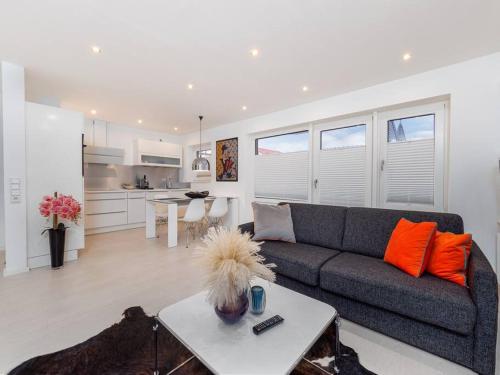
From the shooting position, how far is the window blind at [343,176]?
3.34 meters

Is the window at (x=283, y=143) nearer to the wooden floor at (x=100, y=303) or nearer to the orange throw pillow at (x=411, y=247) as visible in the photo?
the orange throw pillow at (x=411, y=247)

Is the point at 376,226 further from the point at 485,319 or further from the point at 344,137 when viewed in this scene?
the point at 344,137

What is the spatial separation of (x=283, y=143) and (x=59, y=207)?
3599 millimetres

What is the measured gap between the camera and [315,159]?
3.87m

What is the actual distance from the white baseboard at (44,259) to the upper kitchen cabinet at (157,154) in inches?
111

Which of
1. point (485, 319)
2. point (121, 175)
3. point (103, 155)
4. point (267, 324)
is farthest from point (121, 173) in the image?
point (485, 319)

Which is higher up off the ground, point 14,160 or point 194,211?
point 14,160

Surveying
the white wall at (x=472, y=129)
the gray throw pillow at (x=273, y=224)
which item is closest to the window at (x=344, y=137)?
the white wall at (x=472, y=129)

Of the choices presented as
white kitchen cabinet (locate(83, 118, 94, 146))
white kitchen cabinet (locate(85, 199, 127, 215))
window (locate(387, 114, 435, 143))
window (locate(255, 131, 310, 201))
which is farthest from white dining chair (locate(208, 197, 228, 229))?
white kitchen cabinet (locate(83, 118, 94, 146))

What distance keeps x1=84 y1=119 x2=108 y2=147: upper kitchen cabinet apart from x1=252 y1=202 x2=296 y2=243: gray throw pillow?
4.34 metres

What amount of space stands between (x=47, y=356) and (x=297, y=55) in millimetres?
3227

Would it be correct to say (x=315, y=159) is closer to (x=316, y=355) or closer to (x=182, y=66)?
(x=182, y=66)

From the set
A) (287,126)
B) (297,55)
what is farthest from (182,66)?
(287,126)

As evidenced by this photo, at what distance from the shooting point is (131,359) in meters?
1.42
